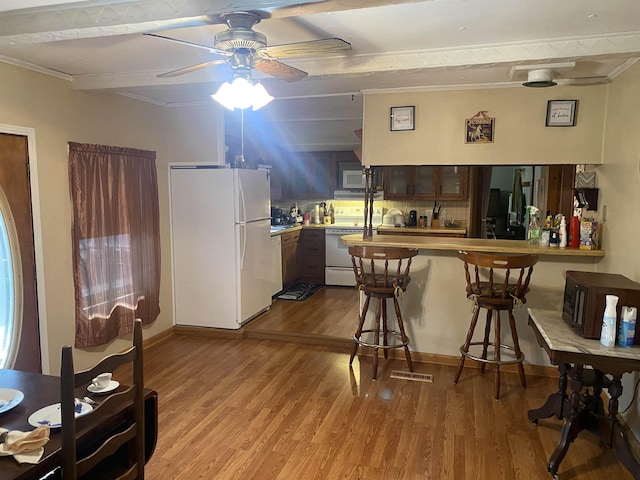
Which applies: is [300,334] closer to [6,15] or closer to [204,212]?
[204,212]

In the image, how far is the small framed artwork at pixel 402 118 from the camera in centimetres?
381

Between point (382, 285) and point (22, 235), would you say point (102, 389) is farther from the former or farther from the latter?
point (382, 285)

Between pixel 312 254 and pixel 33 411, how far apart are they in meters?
5.06

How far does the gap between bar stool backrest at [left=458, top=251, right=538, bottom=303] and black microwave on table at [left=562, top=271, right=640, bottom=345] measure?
0.53 m

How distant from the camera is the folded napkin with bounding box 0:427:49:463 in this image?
1.47 meters

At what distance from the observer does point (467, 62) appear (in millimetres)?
2785

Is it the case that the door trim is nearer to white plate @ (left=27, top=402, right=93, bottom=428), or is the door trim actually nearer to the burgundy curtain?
the burgundy curtain

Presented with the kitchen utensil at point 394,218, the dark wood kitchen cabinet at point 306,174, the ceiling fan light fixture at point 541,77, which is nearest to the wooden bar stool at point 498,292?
the ceiling fan light fixture at point 541,77

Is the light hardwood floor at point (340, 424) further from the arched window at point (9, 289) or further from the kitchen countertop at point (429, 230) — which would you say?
the kitchen countertop at point (429, 230)

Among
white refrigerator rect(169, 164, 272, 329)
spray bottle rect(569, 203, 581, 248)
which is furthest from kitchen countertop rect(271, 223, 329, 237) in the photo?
spray bottle rect(569, 203, 581, 248)

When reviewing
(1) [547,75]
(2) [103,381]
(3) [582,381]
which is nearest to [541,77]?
(1) [547,75]

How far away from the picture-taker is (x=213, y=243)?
4.64m

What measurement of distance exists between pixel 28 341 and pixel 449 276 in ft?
10.4

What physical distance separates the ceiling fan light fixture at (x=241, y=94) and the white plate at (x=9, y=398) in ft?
5.28
